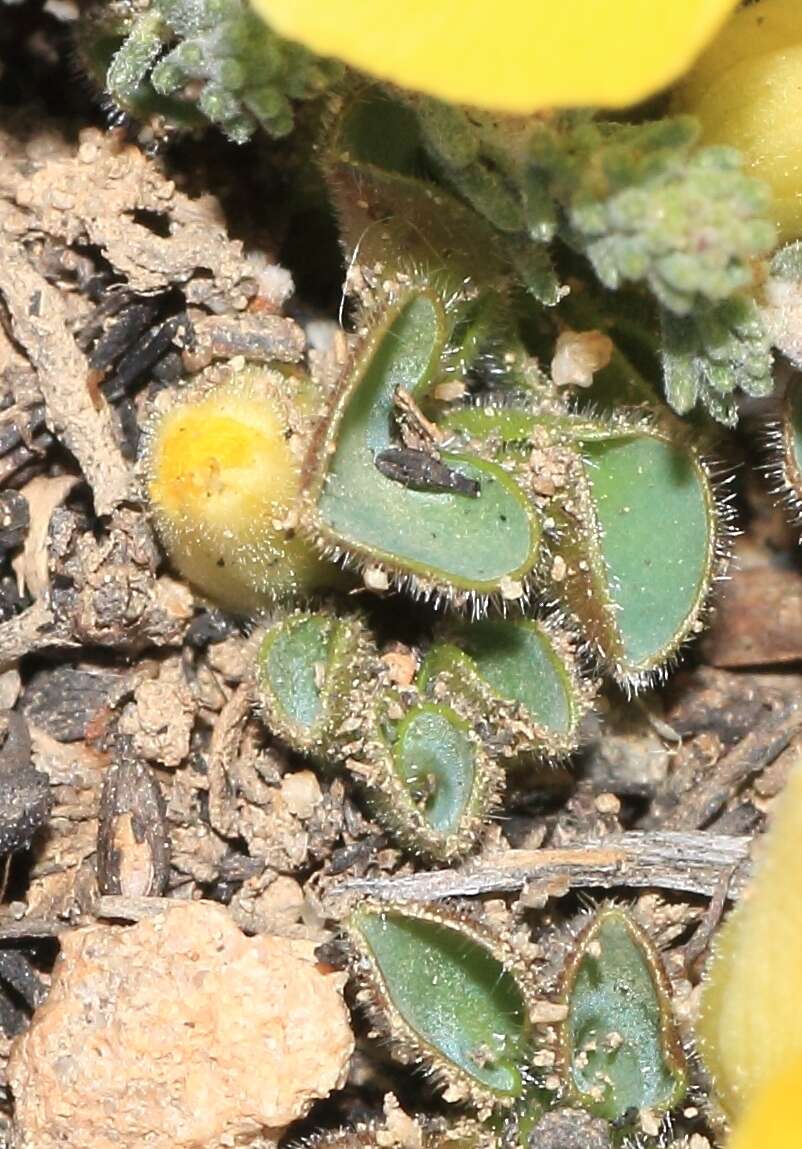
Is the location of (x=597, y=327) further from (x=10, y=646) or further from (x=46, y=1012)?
(x=46, y=1012)

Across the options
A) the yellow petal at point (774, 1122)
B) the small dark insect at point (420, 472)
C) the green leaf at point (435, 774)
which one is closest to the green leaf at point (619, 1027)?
the green leaf at point (435, 774)

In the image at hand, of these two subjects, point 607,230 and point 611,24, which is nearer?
point 611,24

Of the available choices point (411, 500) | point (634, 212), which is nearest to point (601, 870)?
point (411, 500)

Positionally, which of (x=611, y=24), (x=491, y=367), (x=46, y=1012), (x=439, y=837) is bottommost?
(x=46, y=1012)

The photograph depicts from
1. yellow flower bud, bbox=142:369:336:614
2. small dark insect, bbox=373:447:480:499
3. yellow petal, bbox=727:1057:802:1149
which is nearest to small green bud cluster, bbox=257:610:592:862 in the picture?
yellow flower bud, bbox=142:369:336:614

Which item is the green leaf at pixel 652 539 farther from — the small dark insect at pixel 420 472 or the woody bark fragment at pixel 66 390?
the woody bark fragment at pixel 66 390

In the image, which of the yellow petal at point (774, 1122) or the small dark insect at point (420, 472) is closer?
the yellow petal at point (774, 1122)

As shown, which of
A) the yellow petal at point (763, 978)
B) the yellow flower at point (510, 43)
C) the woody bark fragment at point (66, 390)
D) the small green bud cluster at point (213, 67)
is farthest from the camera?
the woody bark fragment at point (66, 390)

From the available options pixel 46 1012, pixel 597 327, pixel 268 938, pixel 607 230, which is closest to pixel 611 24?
pixel 607 230
